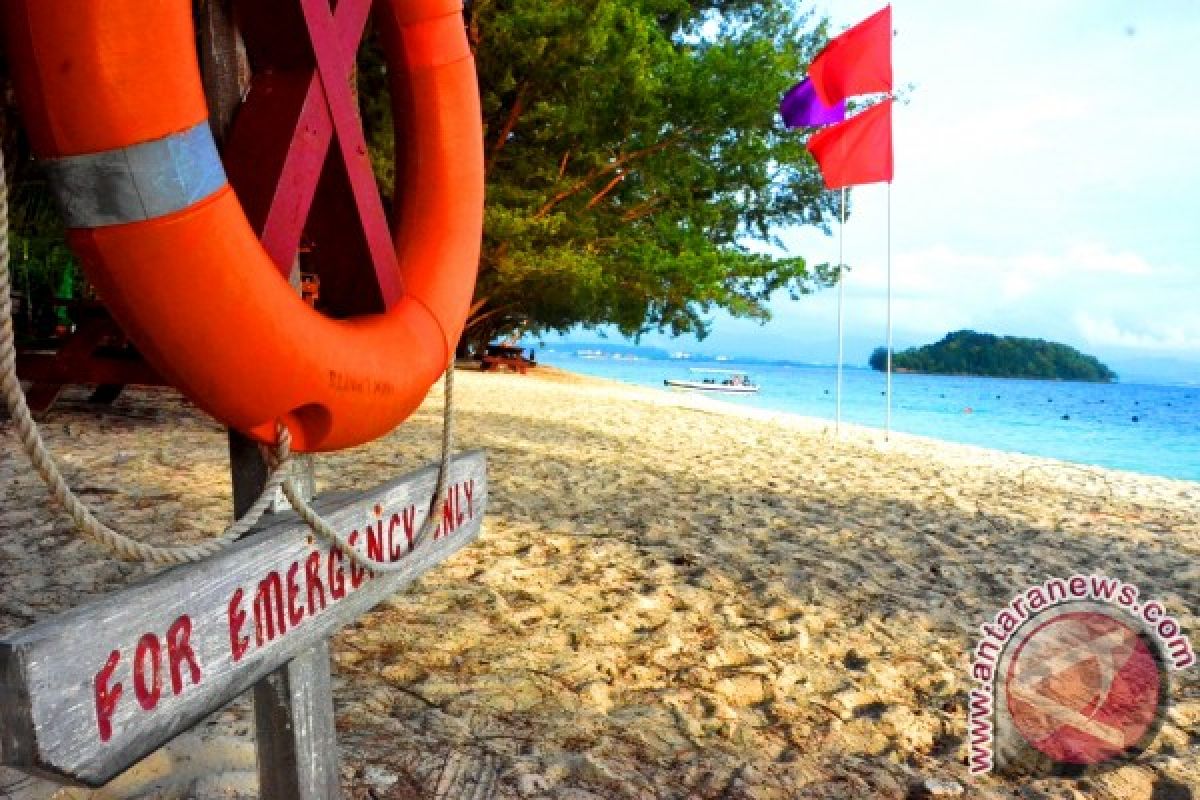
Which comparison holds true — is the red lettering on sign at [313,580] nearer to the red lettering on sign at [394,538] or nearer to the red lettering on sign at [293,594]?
the red lettering on sign at [293,594]

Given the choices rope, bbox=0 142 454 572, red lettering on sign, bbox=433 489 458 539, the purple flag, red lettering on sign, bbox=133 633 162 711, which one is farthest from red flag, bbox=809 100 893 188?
red lettering on sign, bbox=133 633 162 711

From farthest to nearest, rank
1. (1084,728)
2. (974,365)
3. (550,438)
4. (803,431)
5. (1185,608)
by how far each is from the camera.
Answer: (974,365)
(803,431)
(550,438)
(1185,608)
(1084,728)

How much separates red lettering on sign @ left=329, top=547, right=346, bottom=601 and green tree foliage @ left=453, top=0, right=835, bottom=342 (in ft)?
34.0

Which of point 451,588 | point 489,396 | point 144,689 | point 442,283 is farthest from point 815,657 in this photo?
point 489,396

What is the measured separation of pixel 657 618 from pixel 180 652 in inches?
73.8

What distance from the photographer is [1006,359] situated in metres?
96.4

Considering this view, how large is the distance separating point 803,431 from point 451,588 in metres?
7.48

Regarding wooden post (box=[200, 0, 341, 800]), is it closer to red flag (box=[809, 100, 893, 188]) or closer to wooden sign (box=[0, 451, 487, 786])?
wooden sign (box=[0, 451, 487, 786])

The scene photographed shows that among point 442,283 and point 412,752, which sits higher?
point 442,283

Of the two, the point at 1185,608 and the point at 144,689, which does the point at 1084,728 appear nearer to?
the point at 1185,608

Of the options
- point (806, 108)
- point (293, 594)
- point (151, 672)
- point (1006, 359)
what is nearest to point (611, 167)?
point (806, 108)

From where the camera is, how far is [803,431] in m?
9.64

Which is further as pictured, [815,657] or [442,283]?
[815,657]

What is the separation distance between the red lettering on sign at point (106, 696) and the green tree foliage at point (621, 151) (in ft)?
35.1
